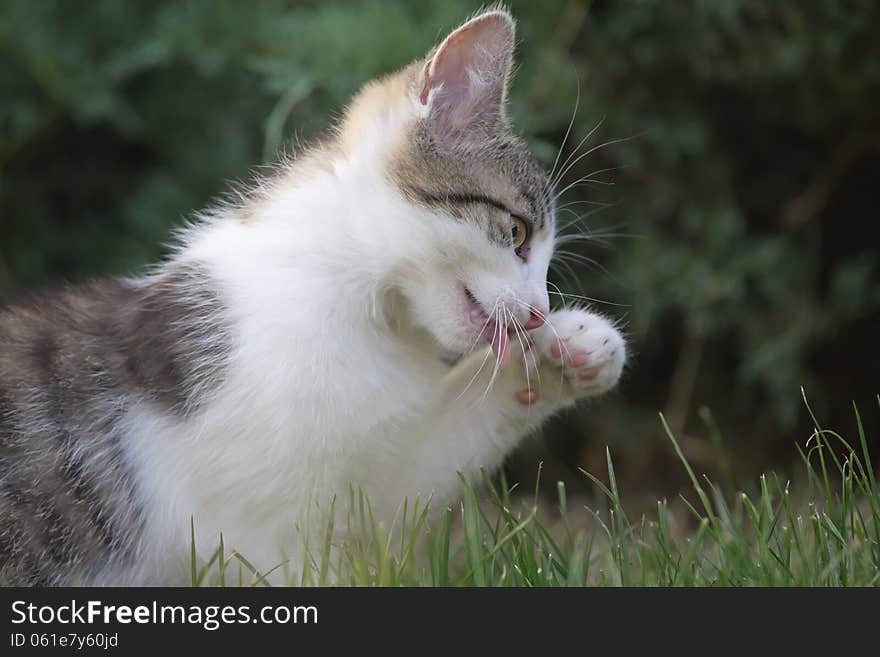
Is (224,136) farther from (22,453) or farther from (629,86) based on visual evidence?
(22,453)

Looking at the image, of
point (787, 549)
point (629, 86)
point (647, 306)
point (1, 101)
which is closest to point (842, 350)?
point (647, 306)

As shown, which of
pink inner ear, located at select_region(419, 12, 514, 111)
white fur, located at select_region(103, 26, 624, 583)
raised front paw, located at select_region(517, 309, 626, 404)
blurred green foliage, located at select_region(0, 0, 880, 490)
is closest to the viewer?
white fur, located at select_region(103, 26, 624, 583)

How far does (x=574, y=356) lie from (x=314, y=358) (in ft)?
1.81

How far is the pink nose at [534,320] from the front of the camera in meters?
2.06

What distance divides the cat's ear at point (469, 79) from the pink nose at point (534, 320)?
0.39 m

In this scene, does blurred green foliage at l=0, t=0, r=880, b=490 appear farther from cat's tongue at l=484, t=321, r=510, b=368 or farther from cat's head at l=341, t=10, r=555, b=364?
cat's tongue at l=484, t=321, r=510, b=368

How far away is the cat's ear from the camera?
2066 millimetres

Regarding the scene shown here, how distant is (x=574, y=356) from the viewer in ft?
7.12

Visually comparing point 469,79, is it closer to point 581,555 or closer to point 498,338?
point 498,338

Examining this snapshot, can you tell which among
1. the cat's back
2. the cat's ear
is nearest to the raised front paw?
the cat's ear

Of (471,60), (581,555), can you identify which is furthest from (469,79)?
(581,555)

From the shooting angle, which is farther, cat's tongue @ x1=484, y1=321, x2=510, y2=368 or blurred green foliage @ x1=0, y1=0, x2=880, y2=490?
blurred green foliage @ x1=0, y1=0, x2=880, y2=490
